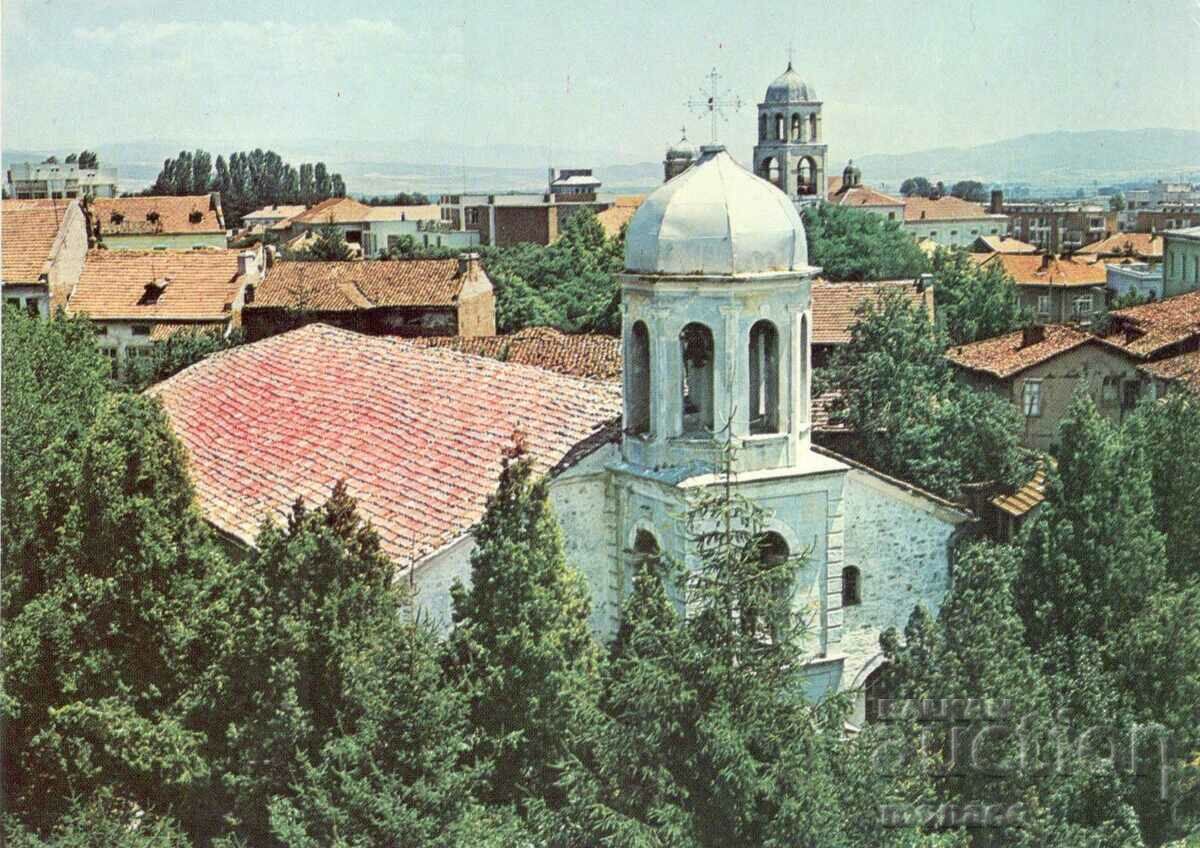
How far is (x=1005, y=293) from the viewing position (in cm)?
6106

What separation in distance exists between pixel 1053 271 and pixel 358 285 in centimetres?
4311

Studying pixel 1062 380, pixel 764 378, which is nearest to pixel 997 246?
pixel 1062 380

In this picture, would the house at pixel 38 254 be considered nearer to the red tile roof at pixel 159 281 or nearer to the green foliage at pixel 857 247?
the red tile roof at pixel 159 281

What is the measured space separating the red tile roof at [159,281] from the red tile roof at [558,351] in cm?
1023

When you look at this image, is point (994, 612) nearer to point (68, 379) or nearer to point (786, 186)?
point (68, 379)

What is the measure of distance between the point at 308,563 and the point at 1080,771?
332 inches

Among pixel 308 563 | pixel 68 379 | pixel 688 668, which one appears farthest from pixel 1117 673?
pixel 68 379

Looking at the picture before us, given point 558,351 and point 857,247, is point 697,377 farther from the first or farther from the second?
point 857,247

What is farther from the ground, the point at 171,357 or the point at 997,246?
the point at 171,357

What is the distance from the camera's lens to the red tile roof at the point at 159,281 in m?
46.4

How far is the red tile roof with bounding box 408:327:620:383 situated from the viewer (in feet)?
125

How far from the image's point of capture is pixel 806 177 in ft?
279

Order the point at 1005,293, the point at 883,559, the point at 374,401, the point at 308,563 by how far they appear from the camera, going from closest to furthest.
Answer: the point at 308,563, the point at 883,559, the point at 374,401, the point at 1005,293

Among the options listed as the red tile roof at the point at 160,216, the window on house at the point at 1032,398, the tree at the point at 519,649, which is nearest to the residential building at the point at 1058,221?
the red tile roof at the point at 160,216
